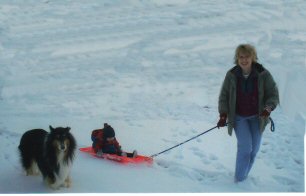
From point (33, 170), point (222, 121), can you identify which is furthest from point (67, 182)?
point (222, 121)

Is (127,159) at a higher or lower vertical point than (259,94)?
lower

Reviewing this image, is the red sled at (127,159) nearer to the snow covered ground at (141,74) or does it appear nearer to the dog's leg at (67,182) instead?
the snow covered ground at (141,74)

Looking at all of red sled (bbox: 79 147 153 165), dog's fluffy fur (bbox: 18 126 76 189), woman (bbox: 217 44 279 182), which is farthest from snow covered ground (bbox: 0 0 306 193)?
woman (bbox: 217 44 279 182)

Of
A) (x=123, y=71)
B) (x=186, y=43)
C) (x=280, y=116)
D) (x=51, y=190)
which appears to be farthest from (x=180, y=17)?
(x=51, y=190)

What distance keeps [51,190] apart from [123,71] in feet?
2.96

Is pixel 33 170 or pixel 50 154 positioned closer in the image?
pixel 50 154

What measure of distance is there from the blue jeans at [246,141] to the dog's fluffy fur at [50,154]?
989 mm

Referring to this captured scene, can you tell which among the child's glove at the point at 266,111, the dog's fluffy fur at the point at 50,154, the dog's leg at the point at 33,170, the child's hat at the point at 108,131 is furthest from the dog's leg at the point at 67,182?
the child's glove at the point at 266,111

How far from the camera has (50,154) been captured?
A: 2826 mm

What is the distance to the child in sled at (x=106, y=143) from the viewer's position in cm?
311

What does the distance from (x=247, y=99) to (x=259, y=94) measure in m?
0.07

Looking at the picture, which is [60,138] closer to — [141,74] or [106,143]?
[106,143]

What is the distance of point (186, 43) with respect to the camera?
318 cm

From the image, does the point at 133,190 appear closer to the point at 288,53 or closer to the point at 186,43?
the point at 186,43
